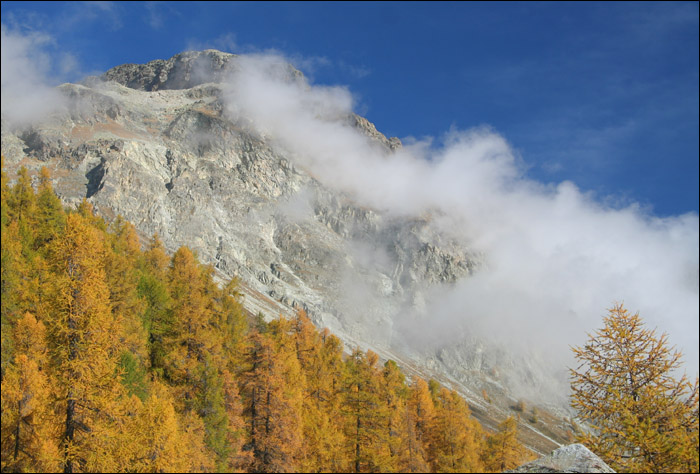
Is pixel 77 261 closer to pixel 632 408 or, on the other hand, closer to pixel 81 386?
pixel 81 386

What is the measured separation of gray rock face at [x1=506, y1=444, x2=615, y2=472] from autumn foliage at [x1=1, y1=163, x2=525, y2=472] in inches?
632

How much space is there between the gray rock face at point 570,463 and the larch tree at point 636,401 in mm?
3580

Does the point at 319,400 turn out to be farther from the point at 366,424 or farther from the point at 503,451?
the point at 503,451

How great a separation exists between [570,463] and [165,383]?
29.1m

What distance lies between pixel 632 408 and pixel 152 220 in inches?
7968

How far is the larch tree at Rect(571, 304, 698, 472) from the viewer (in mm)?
12266

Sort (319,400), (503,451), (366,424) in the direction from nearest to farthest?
(366,424) < (319,400) < (503,451)

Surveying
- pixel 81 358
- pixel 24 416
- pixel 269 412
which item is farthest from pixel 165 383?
pixel 81 358

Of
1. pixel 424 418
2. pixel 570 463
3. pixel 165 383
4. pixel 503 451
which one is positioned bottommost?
pixel 503 451

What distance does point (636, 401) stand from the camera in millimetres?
13648

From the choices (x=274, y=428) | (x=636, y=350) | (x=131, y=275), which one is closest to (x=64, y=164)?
(x=131, y=275)

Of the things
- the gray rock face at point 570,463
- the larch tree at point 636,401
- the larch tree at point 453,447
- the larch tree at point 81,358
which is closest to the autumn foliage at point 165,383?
the larch tree at point 81,358

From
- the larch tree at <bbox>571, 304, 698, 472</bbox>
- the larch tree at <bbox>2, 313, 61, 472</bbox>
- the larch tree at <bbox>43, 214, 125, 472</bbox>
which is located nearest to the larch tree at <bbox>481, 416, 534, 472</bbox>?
the larch tree at <bbox>571, 304, 698, 472</bbox>

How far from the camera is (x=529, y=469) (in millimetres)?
9602
